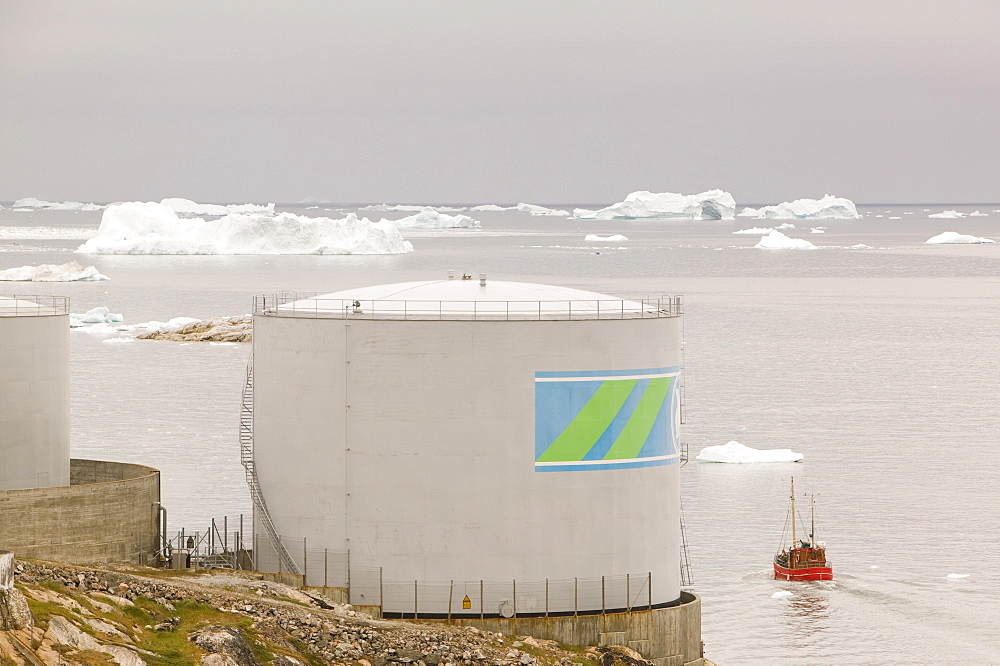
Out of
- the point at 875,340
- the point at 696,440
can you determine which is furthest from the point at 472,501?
the point at 875,340

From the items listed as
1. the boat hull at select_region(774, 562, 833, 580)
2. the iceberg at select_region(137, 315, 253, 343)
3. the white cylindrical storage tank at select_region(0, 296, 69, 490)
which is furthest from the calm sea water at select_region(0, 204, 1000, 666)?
the white cylindrical storage tank at select_region(0, 296, 69, 490)

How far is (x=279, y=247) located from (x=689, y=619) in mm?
148755

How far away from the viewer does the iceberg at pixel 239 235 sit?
16988 cm

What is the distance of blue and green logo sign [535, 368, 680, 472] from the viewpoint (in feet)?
89.8

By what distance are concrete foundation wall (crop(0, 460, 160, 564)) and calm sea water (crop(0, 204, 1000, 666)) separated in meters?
13.4

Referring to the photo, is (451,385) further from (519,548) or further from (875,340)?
(875,340)

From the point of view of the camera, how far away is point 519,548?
2723cm

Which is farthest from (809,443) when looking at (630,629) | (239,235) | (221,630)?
(239,235)

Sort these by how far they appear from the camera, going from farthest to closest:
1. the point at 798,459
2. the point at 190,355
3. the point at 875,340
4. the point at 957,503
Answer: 1. the point at 875,340
2. the point at 190,355
3. the point at 798,459
4. the point at 957,503

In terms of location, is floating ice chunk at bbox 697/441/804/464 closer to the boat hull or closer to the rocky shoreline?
the boat hull

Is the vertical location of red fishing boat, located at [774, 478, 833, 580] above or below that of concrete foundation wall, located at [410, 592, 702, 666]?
below

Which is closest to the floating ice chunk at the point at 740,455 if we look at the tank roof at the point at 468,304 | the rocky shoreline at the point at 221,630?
the tank roof at the point at 468,304

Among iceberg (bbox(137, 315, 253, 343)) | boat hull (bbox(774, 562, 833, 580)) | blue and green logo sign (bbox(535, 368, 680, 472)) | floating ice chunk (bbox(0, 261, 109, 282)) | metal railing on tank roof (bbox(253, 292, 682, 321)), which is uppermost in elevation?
floating ice chunk (bbox(0, 261, 109, 282))

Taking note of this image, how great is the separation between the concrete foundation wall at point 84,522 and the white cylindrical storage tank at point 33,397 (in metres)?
2.17
